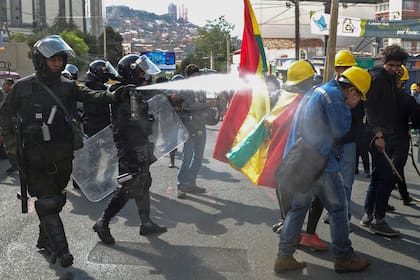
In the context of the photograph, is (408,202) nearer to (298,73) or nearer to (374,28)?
(298,73)

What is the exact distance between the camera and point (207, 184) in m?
6.89

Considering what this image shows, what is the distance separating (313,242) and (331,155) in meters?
1.02

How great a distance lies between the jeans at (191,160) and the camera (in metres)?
→ 6.21

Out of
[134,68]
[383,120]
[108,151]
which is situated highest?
[134,68]

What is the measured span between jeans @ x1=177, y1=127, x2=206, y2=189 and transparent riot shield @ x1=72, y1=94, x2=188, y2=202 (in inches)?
43.5

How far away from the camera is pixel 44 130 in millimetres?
3553

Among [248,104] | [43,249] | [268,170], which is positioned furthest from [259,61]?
[43,249]

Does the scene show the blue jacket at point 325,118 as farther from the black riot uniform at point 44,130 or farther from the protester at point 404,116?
the black riot uniform at point 44,130

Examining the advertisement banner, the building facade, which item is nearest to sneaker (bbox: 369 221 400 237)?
the advertisement banner

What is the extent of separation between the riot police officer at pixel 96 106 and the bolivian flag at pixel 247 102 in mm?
1727

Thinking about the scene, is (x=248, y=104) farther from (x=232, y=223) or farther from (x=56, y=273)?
(x=56, y=273)

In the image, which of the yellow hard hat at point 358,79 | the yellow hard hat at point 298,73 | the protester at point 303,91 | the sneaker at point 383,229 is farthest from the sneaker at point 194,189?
the yellow hard hat at point 358,79

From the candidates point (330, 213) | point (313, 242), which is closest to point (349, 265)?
point (330, 213)

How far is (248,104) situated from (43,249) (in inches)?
90.4
